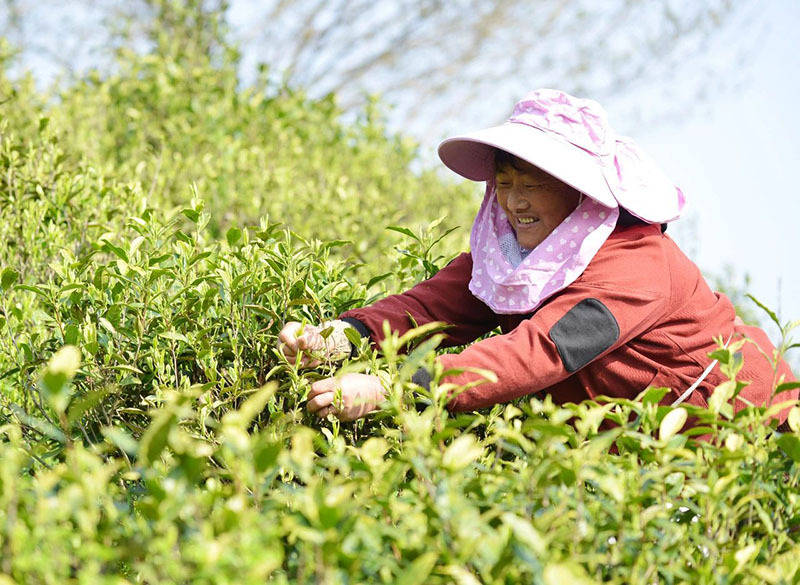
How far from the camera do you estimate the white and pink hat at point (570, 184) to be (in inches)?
99.3

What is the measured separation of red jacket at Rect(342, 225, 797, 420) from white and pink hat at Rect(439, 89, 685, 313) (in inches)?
2.5

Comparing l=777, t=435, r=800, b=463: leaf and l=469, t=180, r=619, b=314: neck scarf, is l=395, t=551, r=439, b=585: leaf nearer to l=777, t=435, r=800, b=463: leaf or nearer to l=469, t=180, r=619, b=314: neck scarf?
l=777, t=435, r=800, b=463: leaf

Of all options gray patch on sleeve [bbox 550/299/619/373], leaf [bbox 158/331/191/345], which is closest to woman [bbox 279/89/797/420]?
gray patch on sleeve [bbox 550/299/619/373]

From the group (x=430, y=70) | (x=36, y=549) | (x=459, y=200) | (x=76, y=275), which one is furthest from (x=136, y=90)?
(x=430, y=70)

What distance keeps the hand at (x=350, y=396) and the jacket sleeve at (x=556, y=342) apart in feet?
0.57

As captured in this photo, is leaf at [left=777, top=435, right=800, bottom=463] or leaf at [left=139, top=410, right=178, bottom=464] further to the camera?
leaf at [left=777, top=435, right=800, bottom=463]

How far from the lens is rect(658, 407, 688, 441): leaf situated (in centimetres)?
165

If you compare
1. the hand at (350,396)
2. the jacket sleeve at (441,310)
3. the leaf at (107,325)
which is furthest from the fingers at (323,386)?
the leaf at (107,325)

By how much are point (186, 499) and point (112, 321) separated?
1.21 meters

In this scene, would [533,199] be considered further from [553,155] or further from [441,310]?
[441,310]

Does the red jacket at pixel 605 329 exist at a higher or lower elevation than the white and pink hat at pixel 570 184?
lower

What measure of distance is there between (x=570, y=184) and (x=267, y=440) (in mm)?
1293

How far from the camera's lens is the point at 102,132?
528cm

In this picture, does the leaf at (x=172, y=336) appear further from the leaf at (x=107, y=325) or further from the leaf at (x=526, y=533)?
the leaf at (x=526, y=533)
